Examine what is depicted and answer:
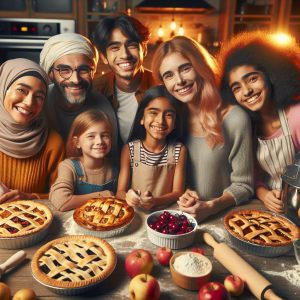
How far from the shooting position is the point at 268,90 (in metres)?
1.57

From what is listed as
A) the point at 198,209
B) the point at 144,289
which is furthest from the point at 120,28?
the point at 144,289

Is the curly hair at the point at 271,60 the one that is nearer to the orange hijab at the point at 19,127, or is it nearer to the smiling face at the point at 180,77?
the smiling face at the point at 180,77

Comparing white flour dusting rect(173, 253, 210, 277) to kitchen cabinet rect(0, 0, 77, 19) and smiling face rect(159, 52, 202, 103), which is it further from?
kitchen cabinet rect(0, 0, 77, 19)

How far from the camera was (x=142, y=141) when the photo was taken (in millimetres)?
1627

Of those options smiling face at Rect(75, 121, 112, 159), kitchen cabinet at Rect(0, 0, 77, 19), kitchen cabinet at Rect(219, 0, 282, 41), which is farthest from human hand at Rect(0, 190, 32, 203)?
kitchen cabinet at Rect(219, 0, 282, 41)

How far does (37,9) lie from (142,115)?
6.63 feet

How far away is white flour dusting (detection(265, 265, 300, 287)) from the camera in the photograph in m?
1.17

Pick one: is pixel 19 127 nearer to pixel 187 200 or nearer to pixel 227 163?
pixel 187 200

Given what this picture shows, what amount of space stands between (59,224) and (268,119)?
3.30 ft

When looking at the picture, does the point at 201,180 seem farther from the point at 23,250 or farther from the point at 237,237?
the point at 23,250

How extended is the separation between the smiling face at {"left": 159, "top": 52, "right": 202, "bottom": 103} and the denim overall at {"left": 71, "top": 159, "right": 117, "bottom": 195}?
1.48ft

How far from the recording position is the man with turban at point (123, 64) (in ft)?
4.99

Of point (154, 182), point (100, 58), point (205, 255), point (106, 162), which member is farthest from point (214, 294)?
point (100, 58)

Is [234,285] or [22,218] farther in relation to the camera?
[22,218]
